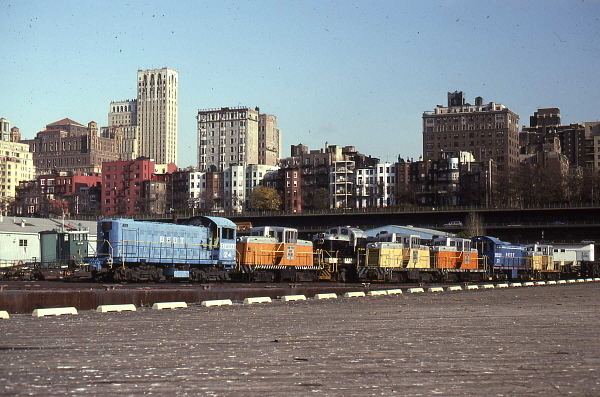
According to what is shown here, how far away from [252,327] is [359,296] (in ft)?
67.4

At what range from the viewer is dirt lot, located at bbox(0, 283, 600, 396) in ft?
34.3

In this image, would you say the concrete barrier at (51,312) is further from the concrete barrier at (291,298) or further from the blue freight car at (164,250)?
the blue freight car at (164,250)

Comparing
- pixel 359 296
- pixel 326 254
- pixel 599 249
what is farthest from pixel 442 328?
pixel 599 249

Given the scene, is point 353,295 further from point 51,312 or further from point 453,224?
point 453,224

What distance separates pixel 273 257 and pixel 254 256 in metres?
1.49

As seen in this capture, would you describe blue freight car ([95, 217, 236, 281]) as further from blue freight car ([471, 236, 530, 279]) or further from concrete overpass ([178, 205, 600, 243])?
concrete overpass ([178, 205, 600, 243])

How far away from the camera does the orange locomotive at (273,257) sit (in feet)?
213

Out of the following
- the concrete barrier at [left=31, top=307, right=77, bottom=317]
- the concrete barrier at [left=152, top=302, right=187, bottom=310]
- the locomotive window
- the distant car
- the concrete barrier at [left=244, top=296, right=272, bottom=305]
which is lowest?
the concrete barrier at [left=244, top=296, right=272, bottom=305]

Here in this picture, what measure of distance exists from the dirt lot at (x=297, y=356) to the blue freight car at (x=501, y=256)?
63.7 m

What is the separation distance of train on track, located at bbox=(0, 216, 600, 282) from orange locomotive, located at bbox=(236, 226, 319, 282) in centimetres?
7

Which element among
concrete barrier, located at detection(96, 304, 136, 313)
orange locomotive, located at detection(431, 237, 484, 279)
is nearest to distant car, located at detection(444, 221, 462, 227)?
orange locomotive, located at detection(431, 237, 484, 279)

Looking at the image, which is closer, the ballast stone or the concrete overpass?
the ballast stone

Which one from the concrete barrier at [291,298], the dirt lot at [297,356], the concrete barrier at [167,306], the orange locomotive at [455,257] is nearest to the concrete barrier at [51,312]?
the dirt lot at [297,356]

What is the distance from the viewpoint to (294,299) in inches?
1457
